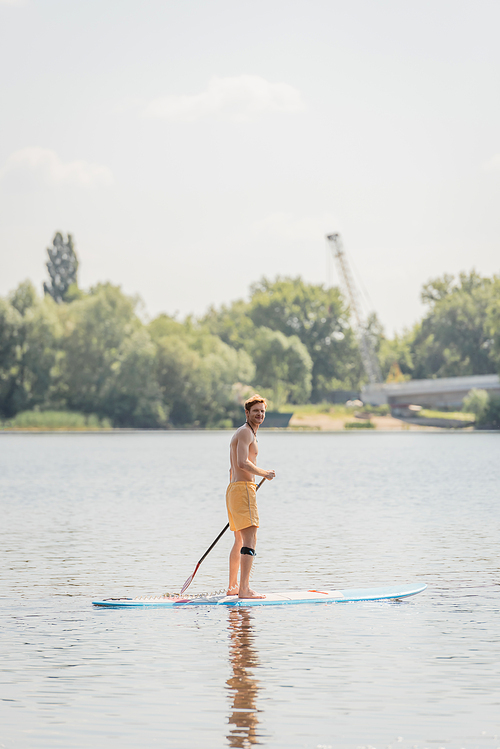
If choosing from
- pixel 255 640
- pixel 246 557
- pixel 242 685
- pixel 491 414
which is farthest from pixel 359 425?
pixel 242 685

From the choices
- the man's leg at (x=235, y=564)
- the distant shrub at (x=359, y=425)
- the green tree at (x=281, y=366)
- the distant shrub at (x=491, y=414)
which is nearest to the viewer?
the man's leg at (x=235, y=564)

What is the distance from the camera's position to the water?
784 centimetres

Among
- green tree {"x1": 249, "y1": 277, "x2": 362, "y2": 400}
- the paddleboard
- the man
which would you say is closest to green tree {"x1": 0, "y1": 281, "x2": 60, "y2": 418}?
green tree {"x1": 249, "y1": 277, "x2": 362, "y2": 400}

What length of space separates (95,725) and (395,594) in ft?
20.5

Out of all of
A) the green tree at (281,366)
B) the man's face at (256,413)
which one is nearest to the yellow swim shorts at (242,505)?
the man's face at (256,413)

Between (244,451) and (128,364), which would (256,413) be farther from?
(128,364)

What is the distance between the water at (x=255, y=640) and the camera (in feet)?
25.7

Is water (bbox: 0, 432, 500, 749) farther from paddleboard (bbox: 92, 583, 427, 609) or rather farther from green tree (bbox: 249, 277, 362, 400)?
green tree (bbox: 249, 277, 362, 400)

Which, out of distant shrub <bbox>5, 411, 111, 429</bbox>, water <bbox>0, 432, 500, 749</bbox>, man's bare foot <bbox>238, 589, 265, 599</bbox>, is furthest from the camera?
distant shrub <bbox>5, 411, 111, 429</bbox>

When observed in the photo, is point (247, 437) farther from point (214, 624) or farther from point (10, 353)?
point (10, 353)

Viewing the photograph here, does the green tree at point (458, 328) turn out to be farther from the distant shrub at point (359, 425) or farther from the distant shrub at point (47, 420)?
the distant shrub at point (47, 420)

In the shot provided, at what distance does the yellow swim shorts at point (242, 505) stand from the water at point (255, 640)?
1.13 meters

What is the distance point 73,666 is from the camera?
9.68 meters

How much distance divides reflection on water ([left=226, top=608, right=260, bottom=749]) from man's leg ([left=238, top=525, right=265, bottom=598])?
1.61 ft
